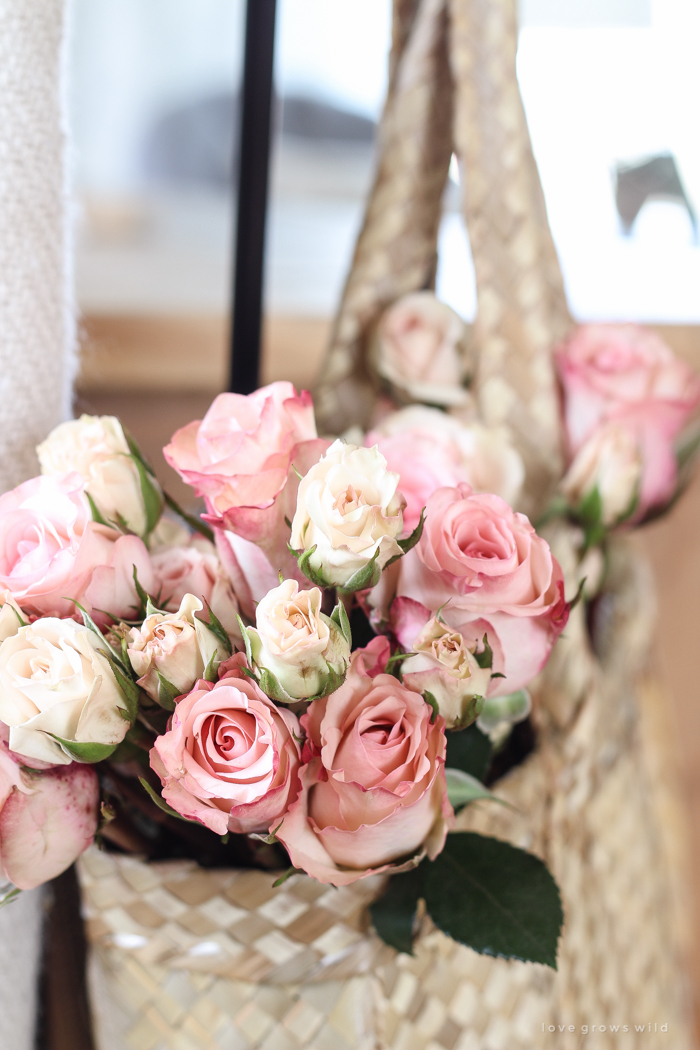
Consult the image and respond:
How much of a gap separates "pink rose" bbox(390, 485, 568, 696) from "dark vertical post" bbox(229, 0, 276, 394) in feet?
0.98

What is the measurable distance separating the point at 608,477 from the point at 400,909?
25cm

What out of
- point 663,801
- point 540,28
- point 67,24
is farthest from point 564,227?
point 67,24

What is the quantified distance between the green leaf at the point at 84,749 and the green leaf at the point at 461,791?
0.14 metres

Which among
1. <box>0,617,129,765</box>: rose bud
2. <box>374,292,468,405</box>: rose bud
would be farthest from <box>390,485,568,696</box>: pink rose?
<box>374,292,468,405</box>: rose bud

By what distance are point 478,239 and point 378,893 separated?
37cm

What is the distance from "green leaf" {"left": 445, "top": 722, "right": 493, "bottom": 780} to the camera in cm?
34

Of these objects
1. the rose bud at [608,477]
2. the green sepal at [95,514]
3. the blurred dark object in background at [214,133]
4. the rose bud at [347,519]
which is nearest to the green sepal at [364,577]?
the rose bud at [347,519]

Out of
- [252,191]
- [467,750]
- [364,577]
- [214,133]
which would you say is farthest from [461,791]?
[214,133]

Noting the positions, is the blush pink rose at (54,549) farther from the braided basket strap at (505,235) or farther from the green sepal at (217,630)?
the braided basket strap at (505,235)

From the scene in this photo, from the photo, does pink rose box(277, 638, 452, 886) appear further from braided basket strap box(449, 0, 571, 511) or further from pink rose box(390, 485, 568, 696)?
braided basket strap box(449, 0, 571, 511)

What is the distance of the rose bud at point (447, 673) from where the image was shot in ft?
0.85

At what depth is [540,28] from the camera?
3.05 feet

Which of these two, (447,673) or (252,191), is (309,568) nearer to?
(447,673)

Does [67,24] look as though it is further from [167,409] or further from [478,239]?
[167,409]
